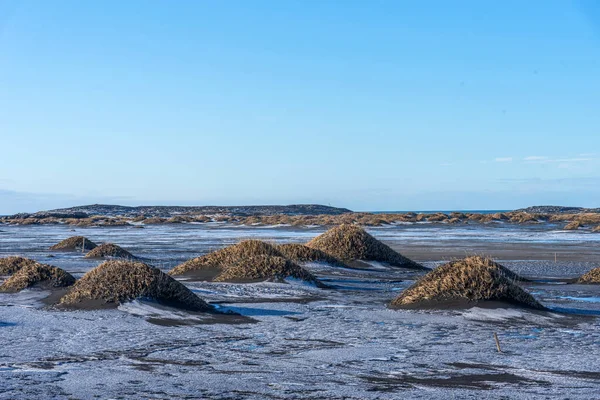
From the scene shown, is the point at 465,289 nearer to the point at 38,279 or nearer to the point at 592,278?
the point at 592,278

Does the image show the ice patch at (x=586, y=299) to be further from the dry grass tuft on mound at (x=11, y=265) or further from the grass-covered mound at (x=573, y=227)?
the grass-covered mound at (x=573, y=227)

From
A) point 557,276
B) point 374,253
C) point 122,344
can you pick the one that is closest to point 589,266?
point 557,276

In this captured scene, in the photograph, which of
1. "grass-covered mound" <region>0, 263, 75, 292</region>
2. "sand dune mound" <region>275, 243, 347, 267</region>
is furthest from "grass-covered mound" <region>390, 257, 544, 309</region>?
"sand dune mound" <region>275, 243, 347, 267</region>

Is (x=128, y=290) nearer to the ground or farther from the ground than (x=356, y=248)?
nearer to the ground

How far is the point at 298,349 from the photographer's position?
35.4 ft

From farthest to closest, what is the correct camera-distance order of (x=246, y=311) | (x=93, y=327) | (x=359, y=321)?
(x=246, y=311), (x=359, y=321), (x=93, y=327)

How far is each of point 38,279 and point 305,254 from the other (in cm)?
1013

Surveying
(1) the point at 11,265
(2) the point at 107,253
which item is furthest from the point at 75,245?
(1) the point at 11,265

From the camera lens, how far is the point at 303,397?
26.3 feet

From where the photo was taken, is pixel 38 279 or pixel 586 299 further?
pixel 586 299

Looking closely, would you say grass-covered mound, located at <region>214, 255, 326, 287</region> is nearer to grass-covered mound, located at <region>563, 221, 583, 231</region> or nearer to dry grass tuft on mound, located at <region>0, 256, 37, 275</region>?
dry grass tuft on mound, located at <region>0, 256, 37, 275</region>

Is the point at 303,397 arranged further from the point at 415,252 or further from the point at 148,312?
the point at 415,252

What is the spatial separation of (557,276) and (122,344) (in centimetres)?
1625

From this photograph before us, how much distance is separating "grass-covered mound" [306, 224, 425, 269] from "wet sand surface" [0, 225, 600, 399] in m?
8.62
